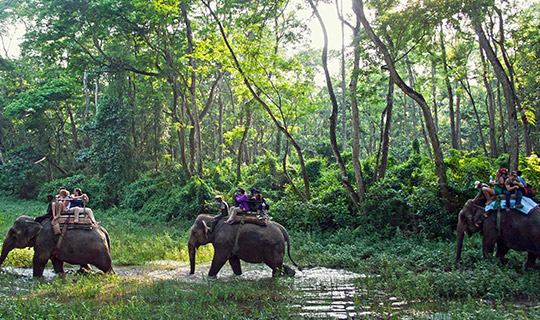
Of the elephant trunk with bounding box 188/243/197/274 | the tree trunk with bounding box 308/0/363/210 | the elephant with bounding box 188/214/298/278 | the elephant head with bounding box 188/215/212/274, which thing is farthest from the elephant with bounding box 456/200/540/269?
the elephant trunk with bounding box 188/243/197/274

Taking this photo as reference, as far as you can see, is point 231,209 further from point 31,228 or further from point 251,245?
point 31,228

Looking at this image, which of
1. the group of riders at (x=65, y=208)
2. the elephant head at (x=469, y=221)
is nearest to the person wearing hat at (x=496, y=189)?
the elephant head at (x=469, y=221)

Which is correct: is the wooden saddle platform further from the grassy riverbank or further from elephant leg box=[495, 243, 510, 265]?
elephant leg box=[495, 243, 510, 265]

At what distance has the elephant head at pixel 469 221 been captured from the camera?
974 centimetres

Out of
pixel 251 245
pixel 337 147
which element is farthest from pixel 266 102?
pixel 251 245

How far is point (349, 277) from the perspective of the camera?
9.18 meters

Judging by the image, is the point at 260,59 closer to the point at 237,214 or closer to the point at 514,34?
the point at 237,214

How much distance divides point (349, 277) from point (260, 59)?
31.8 feet

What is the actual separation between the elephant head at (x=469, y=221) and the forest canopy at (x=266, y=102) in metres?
2.59

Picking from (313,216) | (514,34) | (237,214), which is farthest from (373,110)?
(237,214)

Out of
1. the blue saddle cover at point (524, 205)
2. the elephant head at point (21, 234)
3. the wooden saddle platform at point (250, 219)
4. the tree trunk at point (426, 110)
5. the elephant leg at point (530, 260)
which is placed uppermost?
the tree trunk at point (426, 110)

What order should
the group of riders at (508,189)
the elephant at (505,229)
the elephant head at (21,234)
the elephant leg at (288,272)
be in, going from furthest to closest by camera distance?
the elephant head at (21,234)
the elephant leg at (288,272)
the group of riders at (508,189)
the elephant at (505,229)

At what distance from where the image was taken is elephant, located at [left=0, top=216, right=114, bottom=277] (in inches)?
372

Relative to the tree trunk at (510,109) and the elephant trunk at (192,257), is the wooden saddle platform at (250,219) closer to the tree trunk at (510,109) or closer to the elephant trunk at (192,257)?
the elephant trunk at (192,257)
